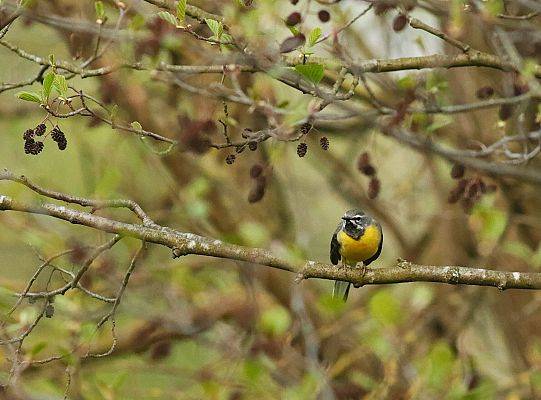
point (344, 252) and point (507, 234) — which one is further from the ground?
point (344, 252)

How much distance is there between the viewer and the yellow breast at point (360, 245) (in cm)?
480

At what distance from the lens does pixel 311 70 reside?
2.97 meters

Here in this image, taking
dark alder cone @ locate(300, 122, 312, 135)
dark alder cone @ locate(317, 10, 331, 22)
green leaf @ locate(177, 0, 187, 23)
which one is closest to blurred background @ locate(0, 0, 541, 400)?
Answer: dark alder cone @ locate(317, 10, 331, 22)

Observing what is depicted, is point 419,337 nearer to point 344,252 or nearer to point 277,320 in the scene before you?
point 277,320

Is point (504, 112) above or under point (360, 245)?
above

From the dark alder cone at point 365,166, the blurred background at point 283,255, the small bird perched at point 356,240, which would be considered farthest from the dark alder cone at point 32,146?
the small bird perched at point 356,240

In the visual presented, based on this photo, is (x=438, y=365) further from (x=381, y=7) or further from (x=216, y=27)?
(x=216, y=27)

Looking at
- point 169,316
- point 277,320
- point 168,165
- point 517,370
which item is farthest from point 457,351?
point 168,165

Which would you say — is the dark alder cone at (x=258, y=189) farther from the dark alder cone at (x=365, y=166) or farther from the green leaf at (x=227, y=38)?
the green leaf at (x=227, y=38)

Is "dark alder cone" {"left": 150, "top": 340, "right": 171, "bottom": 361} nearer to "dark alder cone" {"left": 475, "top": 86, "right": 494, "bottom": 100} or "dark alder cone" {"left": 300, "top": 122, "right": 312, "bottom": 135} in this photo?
"dark alder cone" {"left": 475, "top": 86, "right": 494, "bottom": 100}

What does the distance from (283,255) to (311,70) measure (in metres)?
2.38

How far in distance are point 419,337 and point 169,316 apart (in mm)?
1899

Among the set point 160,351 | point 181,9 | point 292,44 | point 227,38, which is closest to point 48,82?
point 181,9

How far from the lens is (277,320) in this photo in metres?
5.43
